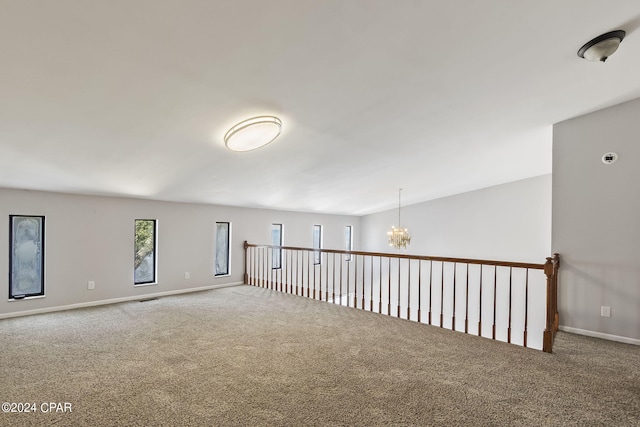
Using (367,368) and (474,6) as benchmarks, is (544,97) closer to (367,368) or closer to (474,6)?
(474,6)

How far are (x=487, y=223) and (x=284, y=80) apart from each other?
6.42 meters

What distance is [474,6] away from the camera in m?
1.92

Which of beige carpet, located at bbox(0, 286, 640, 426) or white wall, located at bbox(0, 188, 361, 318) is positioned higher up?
white wall, located at bbox(0, 188, 361, 318)

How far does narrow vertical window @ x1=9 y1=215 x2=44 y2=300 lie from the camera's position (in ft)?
14.1

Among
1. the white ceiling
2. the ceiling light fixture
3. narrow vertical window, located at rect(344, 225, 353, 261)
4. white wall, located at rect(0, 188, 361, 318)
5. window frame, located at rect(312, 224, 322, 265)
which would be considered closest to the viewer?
the white ceiling

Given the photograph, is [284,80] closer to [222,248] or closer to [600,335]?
[600,335]

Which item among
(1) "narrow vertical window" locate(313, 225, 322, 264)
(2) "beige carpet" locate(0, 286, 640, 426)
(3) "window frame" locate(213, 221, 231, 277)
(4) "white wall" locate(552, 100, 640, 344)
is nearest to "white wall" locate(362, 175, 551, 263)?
(1) "narrow vertical window" locate(313, 225, 322, 264)

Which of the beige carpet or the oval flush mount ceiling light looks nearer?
the beige carpet

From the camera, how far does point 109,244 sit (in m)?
5.06

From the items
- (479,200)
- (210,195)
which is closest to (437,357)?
(210,195)

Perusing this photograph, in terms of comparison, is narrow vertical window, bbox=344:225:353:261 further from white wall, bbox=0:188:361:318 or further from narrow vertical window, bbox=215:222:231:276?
narrow vertical window, bbox=215:222:231:276

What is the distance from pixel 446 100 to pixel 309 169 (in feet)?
7.26

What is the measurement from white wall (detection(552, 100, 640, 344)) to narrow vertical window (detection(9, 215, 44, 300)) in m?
6.90

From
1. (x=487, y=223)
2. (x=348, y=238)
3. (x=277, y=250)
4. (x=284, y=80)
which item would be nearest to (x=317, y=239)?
(x=348, y=238)
